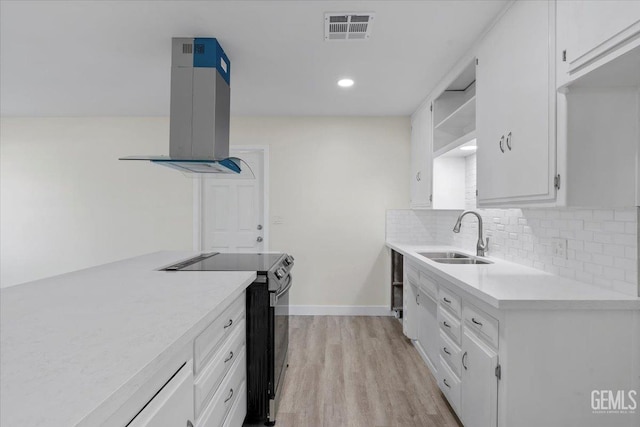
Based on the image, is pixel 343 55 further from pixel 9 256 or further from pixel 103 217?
pixel 9 256

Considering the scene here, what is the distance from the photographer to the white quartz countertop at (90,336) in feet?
1.98

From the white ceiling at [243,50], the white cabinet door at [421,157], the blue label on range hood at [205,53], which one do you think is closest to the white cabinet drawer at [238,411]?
the blue label on range hood at [205,53]

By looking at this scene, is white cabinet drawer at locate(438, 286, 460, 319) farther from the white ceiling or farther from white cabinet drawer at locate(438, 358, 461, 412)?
the white ceiling

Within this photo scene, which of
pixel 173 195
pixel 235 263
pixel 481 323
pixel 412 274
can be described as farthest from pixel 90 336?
pixel 173 195

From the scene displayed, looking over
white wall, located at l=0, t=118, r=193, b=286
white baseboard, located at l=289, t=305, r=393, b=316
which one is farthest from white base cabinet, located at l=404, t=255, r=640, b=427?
white wall, located at l=0, t=118, r=193, b=286

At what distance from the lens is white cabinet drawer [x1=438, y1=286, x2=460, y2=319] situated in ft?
6.41

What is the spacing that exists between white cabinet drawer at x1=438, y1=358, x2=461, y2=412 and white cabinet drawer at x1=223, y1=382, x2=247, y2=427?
1.21 m

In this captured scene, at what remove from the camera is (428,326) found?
2748 mm

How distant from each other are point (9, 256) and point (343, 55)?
470 cm

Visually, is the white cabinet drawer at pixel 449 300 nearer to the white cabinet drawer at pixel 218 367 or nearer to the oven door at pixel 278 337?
the oven door at pixel 278 337

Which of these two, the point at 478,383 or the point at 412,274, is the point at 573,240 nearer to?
the point at 478,383

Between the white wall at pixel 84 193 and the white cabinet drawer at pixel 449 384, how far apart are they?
316 cm

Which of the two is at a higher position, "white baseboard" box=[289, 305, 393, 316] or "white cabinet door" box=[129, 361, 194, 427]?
"white cabinet door" box=[129, 361, 194, 427]

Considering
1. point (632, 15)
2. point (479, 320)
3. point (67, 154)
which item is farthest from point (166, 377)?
point (67, 154)
